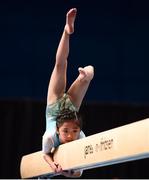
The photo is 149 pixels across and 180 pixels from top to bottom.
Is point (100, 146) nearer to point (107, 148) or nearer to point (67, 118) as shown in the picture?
point (107, 148)

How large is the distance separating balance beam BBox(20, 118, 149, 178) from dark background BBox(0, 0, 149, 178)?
2.28 m

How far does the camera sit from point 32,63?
519 centimetres

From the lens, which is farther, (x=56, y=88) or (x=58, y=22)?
(x=58, y=22)

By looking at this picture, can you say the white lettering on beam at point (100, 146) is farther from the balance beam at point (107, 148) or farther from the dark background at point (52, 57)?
the dark background at point (52, 57)

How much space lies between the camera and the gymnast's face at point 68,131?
→ 2.88 m

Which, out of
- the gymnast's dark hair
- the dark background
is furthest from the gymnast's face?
the dark background

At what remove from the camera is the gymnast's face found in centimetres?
288

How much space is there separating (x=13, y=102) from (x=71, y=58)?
803 millimetres

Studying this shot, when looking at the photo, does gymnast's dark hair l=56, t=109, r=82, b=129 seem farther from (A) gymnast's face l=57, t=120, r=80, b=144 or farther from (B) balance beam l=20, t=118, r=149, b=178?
(B) balance beam l=20, t=118, r=149, b=178

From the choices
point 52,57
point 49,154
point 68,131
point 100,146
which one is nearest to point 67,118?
point 68,131

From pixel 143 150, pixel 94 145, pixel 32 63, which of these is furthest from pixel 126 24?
pixel 143 150

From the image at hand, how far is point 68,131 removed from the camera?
2895 mm

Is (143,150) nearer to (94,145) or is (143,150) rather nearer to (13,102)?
(94,145)

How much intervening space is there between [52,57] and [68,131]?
2.42 metres
